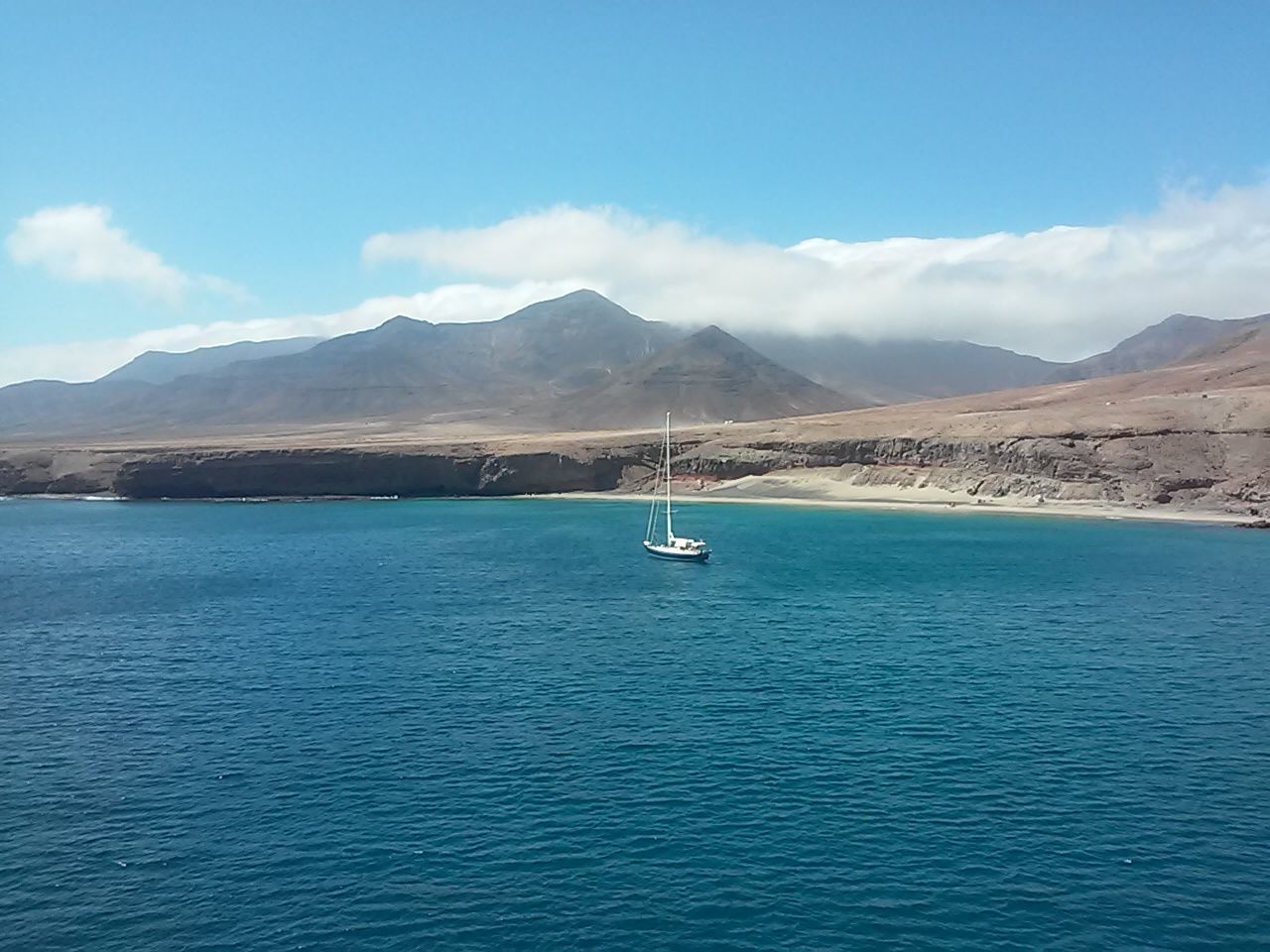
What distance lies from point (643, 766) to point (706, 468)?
380 ft

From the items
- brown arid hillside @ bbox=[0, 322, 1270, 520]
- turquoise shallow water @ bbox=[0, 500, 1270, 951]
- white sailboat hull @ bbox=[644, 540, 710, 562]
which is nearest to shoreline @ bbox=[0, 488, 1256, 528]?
brown arid hillside @ bbox=[0, 322, 1270, 520]

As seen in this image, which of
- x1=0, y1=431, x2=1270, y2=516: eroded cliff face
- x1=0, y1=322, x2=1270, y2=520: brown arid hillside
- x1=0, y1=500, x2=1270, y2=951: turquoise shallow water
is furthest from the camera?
x1=0, y1=322, x2=1270, y2=520: brown arid hillside

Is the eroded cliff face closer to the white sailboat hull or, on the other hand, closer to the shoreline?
the shoreline

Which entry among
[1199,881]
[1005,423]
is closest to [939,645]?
[1199,881]

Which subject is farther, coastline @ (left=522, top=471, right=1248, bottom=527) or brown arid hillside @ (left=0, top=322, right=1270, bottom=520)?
brown arid hillside @ (left=0, top=322, right=1270, bottom=520)

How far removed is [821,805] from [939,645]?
72.2 ft

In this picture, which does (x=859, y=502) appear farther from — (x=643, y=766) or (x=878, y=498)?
(x=643, y=766)

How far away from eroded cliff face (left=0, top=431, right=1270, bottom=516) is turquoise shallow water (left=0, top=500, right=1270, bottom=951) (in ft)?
152

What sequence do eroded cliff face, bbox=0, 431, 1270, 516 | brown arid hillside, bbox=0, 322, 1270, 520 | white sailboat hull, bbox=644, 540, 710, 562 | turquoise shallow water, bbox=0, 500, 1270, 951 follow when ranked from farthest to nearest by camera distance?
1. brown arid hillside, bbox=0, 322, 1270, 520
2. eroded cliff face, bbox=0, 431, 1270, 516
3. white sailboat hull, bbox=644, 540, 710, 562
4. turquoise shallow water, bbox=0, 500, 1270, 951

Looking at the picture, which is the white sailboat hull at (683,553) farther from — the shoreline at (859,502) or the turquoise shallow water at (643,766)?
the shoreline at (859,502)

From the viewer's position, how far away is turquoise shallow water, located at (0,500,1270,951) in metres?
24.2

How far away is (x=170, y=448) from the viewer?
175 meters

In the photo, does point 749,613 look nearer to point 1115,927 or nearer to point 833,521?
point 1115,927

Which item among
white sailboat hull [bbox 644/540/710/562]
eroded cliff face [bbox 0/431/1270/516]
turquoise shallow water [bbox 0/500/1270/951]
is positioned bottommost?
turquoise shallow water [bbox 0/500/1270/951]
